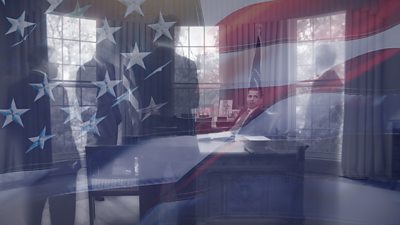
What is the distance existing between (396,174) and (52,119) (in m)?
1.52

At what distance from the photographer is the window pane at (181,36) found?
1356 mm

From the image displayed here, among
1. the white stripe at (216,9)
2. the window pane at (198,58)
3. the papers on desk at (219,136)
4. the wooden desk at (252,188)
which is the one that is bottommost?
the wooden desk at (252,188)

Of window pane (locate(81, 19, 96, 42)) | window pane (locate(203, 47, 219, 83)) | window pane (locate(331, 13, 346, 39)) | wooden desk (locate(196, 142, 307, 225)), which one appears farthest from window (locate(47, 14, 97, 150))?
window pane (locate(331, 13, 346, 39))

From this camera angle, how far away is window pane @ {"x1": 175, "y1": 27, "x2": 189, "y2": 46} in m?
1.36

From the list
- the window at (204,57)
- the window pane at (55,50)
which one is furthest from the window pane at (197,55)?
the window pane at (55,50)

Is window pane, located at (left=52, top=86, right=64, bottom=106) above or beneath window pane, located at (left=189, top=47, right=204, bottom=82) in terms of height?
beneath

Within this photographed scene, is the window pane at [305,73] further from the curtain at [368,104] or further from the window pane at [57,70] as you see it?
the window pane at [57,70]

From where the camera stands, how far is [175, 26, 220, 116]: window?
1360 millimetres

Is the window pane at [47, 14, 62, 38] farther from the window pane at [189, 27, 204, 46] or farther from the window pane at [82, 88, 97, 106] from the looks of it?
the window pane at [189, 27, 204, 46]

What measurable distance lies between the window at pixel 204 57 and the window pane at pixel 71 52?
16.5 inches

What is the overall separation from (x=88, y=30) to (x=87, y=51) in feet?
0.29

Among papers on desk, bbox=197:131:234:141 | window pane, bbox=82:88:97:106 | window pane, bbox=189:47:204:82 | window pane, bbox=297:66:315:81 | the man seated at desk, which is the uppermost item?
window pane, bbox=189:47:204:82

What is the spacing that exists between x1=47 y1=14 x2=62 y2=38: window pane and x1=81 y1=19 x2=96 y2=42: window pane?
0.31ft

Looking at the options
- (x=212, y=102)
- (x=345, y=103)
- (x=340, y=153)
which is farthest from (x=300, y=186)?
(x=212, y=102)
